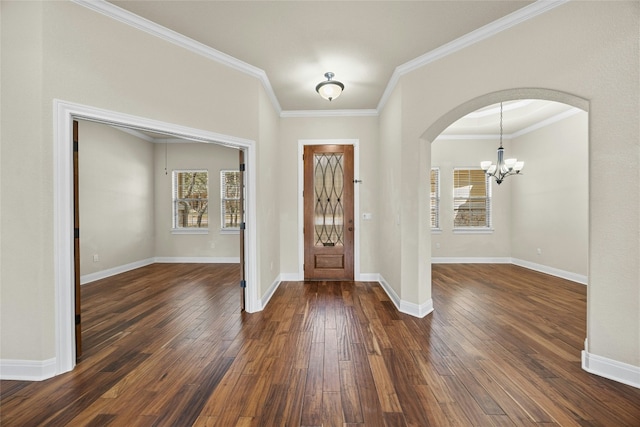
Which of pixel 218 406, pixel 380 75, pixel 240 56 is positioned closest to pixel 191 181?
pixel 240 56

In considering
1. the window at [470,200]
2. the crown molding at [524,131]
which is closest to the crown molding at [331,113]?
the crown molding at [524,131]

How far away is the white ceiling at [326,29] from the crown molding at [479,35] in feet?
0.06

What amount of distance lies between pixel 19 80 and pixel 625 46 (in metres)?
4.57

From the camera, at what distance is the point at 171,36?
2732 millimetres

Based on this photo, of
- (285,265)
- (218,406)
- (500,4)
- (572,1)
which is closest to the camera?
(218,406)

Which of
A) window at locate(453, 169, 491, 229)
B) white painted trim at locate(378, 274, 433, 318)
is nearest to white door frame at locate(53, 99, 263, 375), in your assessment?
white painted trim at locate(378, 274, 433, 318)

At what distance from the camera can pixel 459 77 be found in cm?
289

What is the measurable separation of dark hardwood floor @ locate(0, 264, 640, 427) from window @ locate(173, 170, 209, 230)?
9.86 feet

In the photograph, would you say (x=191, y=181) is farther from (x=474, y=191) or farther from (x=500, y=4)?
(x=474, y=191)

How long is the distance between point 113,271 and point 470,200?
8.12 metres

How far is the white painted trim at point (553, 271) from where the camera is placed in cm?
478

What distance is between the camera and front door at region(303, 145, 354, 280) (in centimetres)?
487

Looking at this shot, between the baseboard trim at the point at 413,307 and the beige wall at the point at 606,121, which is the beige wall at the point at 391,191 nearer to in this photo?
the baseboard trim at the point at 413,307

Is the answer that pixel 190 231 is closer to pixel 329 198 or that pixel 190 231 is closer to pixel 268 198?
pixel 268 198
